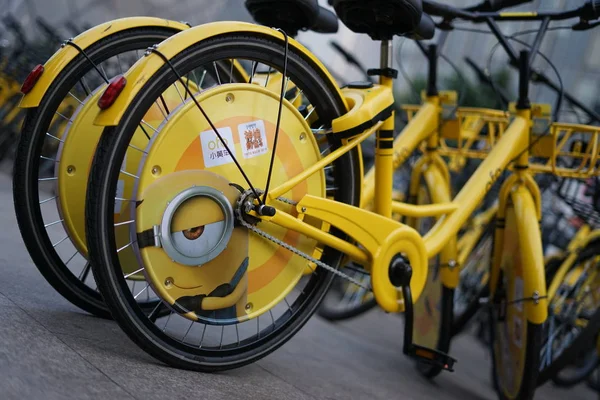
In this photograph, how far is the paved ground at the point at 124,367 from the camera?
1.64 meters

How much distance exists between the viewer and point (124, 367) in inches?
72.3

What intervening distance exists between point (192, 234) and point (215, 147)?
234 millimetres

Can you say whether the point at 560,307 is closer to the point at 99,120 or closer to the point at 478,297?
the point at 478,297

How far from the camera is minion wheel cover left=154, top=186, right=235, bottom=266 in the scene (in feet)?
6.19

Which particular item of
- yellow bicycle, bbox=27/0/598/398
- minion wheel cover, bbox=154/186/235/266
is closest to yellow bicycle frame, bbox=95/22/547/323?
yellow bicycle, bbox=27/0/598/398

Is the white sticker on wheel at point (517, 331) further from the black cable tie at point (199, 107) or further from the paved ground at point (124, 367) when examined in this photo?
the black cable tie at point (199, 107)

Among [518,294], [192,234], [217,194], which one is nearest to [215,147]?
[217,194]

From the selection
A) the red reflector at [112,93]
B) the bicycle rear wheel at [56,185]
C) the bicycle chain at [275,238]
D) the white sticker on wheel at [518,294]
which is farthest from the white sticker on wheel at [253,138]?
the white sticker on wheel at [518,294]

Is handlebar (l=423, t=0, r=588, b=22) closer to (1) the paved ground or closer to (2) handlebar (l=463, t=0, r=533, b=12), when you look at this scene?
(2) handlebar (l=463, t=0, r=533, b=12)

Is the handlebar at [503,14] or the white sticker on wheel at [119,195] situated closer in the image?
the white sticker on wheel at [119,195]

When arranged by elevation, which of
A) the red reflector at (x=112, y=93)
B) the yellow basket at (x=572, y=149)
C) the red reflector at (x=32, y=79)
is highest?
the red reflector at (x=32, y=79)

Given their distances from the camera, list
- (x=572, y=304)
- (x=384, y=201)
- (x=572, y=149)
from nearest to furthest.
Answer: (x=384, y=201) < (x=572, y=149) < (x=572, y=304)

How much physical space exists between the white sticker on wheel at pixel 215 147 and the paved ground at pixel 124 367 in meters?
0.54

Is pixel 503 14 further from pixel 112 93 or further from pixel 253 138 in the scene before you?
pixel 112 93
